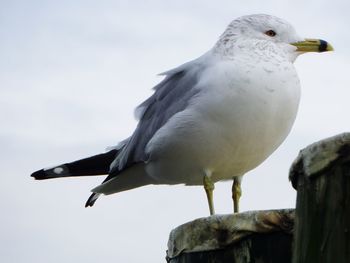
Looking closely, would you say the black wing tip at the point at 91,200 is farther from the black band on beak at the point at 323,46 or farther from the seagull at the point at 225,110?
the black band on beak at the point at 323,46

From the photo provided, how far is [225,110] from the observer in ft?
14.0

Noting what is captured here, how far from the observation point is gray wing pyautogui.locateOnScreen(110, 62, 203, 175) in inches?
183

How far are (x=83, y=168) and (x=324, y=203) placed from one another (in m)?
3.98

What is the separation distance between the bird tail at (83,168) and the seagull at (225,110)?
500mm

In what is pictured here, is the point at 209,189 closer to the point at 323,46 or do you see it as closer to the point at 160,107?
the point at 160,107

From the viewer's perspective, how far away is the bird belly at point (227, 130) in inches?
168

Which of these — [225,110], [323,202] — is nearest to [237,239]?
[323,202]

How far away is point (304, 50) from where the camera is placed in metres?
4.77

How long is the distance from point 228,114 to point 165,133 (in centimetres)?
51

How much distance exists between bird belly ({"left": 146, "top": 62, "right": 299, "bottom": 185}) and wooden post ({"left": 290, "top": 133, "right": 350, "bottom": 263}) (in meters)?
2.32

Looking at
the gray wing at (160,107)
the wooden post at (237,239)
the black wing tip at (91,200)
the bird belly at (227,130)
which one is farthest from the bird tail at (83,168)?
the wooden post at (237,239)

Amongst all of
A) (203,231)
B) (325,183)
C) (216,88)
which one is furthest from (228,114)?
(325,183)

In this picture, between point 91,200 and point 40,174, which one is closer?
point 91,200

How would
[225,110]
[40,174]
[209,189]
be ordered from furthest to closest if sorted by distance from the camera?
1. [40,174]
2. [209,189]
3. [225,110]
